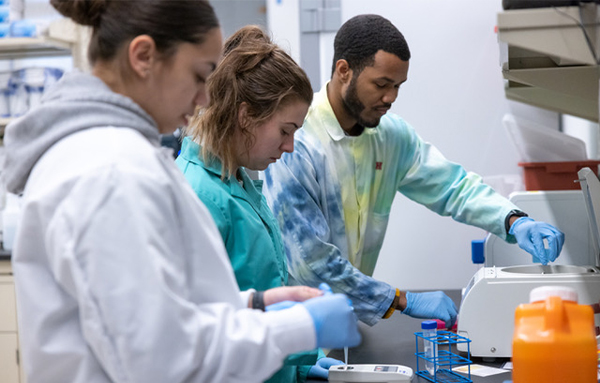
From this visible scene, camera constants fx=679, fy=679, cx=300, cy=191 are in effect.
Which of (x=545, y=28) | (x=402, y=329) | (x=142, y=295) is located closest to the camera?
(x=142, y=295)

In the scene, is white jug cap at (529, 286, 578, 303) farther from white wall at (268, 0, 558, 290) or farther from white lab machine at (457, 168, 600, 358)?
white wall at (268, 0, 558, 290)

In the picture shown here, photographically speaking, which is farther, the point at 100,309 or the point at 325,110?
the point at 325,110

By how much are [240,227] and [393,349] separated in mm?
655

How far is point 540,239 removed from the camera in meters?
1.78

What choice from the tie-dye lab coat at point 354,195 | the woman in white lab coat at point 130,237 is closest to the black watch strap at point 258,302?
the woman in white lab coat at point 130,237

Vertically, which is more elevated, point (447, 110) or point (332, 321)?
point (447, 110)

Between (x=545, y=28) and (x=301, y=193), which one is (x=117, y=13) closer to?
→ (x=545, y=28)

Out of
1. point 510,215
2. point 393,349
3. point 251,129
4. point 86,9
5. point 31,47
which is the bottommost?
point 393,349

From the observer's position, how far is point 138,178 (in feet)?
2.50

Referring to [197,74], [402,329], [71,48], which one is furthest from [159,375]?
[71,48]

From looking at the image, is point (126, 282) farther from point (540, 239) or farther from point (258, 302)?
point (540, 239)

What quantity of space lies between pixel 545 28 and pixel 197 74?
2.11 ft

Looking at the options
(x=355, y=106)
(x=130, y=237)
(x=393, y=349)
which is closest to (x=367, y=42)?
(x=355, y=106)

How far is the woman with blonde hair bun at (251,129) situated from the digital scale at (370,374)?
53 mm
